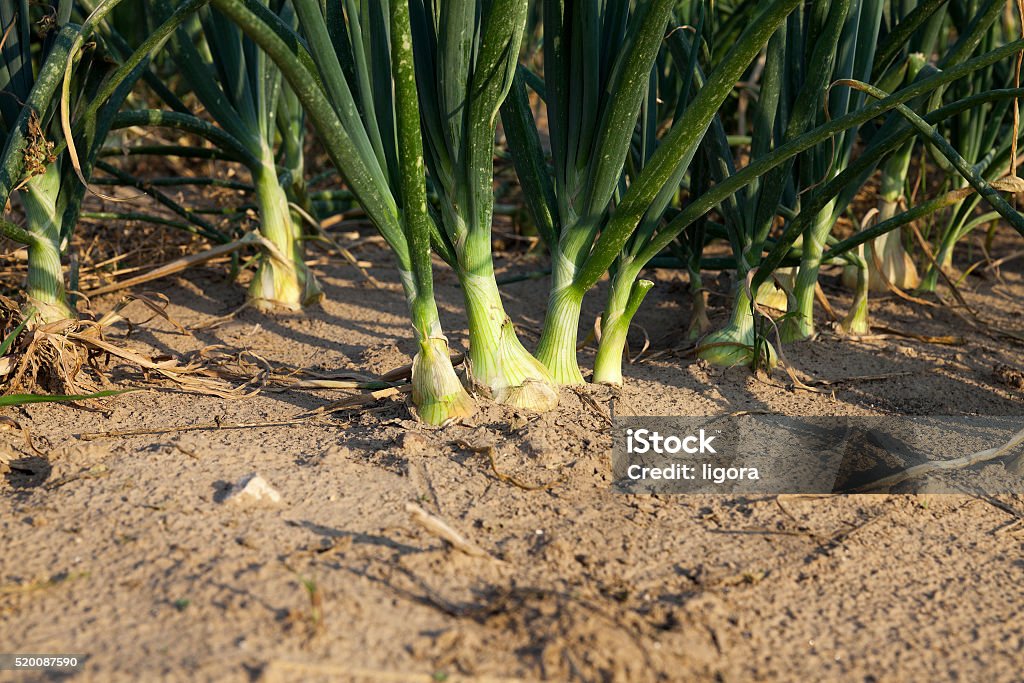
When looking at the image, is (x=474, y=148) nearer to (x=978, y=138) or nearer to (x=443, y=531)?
(x=443, y=531)

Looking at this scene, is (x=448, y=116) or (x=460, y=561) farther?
(x=448, y=116)

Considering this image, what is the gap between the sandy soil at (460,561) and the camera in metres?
0.98

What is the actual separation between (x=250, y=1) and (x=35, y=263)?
714 millimetres

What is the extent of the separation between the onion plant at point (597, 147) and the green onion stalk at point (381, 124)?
0.67ft

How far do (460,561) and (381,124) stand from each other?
685mm

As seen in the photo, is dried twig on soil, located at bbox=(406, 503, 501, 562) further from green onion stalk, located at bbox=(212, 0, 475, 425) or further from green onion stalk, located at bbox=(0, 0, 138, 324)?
green onion stalk, located at bbox=(0, 0, 138, 324)

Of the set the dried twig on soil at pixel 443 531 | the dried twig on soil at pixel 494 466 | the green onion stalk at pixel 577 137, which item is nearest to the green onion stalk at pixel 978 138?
the green onion stalk at pixel 577 137

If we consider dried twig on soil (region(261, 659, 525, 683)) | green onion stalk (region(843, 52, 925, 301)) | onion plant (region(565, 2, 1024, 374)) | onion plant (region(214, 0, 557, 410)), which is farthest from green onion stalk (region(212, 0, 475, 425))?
green onion stalk (region(843, 52, 925, 301))

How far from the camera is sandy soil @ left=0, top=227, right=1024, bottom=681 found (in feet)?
3.21

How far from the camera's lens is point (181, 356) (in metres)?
1.93

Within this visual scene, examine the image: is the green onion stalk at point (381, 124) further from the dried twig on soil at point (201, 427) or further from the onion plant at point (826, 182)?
the onion plant at point (826, 182)

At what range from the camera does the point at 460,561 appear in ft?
3.68

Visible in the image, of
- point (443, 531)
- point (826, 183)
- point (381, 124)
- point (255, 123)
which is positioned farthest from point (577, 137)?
point (255, 123)

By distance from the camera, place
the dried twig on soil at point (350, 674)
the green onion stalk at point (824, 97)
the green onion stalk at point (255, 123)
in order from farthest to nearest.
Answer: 1. the green onion stalk at point (255, 123)
2. the green onion stalk at point (824, 97)
3. the dried twig on soil at point (350, 674)
